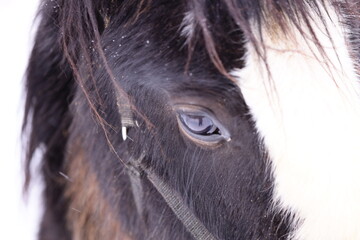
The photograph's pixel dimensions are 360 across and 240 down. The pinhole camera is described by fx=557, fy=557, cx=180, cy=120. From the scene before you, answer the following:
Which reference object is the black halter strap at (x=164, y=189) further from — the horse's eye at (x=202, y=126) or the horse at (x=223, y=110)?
the horse's eye at (x=202, y=126)

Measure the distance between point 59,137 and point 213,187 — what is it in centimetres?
52

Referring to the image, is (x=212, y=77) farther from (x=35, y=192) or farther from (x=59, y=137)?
(x=35, y=192)

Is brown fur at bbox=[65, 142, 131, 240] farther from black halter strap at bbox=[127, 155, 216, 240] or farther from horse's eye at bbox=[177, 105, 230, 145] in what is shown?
horse's eye at bbox=[177, 105, 230, 145]

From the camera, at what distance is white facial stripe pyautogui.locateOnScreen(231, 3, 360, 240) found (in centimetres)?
73

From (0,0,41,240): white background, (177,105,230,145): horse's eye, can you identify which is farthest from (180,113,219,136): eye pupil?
(0,0,41,240): white background

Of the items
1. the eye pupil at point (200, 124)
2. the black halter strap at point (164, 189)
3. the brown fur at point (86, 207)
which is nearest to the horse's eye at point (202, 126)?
the eye pupil at point (200, 124)

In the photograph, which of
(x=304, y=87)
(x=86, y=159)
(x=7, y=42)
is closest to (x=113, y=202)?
(x=86, y=159)

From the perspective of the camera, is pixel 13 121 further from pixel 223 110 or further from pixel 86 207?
pixel 223 110

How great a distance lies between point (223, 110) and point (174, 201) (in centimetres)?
21

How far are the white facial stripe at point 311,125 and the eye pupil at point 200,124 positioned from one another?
8 cm

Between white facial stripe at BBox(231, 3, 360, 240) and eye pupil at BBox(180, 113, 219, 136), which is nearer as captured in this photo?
white facial stripe at BBox(231, 3, 360, 240)

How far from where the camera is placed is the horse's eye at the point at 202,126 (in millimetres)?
834

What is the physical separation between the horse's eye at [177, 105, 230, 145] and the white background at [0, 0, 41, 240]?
807 millimetres

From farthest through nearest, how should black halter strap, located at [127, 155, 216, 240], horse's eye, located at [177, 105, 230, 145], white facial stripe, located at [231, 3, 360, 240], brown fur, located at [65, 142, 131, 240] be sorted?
brown fur, located at [65, 142, 131, 240], black halter strap, located at [127, 155, 216, 240], horse's eye, located at [177, 105, 230, 145], white facial stripe, located at [231, 3, 360, 240]
